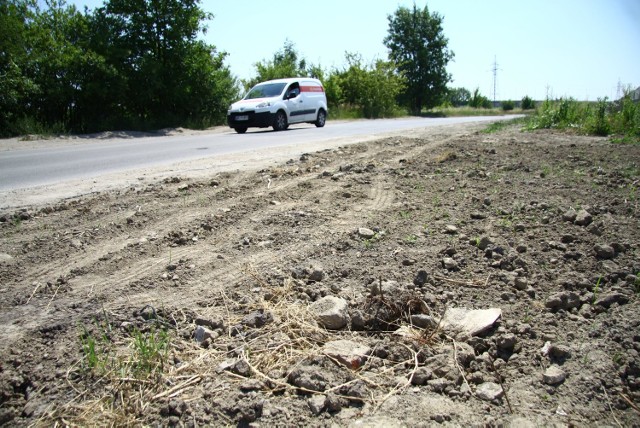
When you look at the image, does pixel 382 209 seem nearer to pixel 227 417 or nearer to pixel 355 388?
pixel 355 388

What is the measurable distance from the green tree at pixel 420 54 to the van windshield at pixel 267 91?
39417 millimetres

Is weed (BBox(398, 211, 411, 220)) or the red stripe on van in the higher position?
the red stripe on van

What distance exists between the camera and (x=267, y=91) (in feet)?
61.0

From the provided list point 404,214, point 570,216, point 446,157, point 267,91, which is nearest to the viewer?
point 570,216

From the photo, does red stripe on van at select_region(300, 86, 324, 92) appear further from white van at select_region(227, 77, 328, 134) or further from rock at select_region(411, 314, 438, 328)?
rock at select_region(411, 314, 438, 328)

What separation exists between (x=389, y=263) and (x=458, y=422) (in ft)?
4.87

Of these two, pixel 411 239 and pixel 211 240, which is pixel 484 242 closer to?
pixel 411 239

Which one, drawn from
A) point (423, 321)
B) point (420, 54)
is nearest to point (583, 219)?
point (423, 321)

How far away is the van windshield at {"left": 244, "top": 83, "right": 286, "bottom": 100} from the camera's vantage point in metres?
18.4

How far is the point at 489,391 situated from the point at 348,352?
0.64 metres

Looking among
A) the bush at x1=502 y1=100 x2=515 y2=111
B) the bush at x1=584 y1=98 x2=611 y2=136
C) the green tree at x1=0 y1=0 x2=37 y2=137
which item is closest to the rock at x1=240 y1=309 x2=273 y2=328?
the bush at x1=584 y1=98 x2=611 y2=136

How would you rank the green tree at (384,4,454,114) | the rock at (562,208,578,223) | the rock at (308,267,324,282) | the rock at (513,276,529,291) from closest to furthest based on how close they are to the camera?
the rock at (513,276,529,291), the rock at (308,267,324,282), the rock at (562,208,578,223), the green tree at (384,4,454,114)

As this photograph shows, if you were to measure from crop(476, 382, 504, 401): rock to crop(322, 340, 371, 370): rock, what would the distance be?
52 centimetres

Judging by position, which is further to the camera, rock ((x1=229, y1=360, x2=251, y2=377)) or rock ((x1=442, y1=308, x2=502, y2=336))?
rock ((x1=442, y1=308, x2=502, y2=336))
